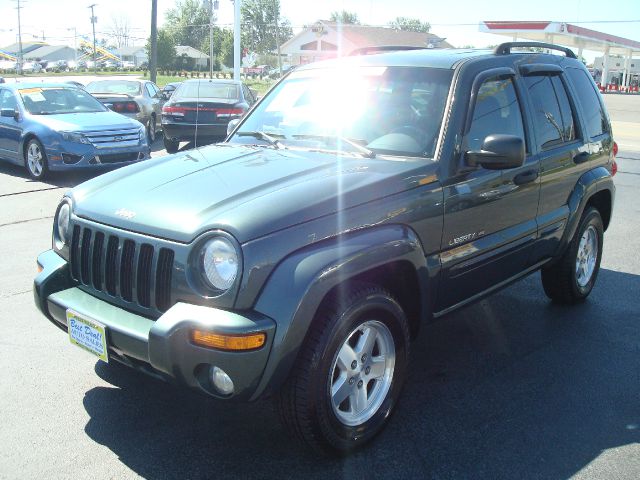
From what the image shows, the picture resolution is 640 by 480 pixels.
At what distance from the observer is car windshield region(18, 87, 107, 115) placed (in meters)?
11.4

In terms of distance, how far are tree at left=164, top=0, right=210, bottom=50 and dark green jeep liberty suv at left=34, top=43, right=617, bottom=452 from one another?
109182 mm

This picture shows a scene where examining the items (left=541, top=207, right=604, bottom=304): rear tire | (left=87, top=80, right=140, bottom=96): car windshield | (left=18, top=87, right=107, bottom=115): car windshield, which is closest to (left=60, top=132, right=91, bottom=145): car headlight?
(left=18, top=87, right=107, bottom=115): car windshield

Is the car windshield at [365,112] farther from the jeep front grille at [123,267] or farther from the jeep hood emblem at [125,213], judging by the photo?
the jeep front grille at [123,267]

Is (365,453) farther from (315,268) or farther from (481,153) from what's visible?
(481,153)

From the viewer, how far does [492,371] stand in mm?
4238

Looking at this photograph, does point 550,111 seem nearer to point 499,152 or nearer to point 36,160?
point 499,152

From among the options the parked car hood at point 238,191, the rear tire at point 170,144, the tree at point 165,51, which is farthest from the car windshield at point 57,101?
the tree at point 165,51

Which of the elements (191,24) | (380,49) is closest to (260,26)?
(191,24)

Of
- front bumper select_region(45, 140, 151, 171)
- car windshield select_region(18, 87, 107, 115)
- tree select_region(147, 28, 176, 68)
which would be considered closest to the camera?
front bumper select_region(45, 140, 151, 171)

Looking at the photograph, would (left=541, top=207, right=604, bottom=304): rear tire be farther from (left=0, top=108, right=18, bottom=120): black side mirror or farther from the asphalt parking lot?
(left=0, top=108, right=18, bottom=120): black side mirror

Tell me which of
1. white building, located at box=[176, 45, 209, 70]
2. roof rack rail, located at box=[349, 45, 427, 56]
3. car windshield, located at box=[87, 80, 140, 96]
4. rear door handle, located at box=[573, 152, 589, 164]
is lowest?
rear door handle, located at box=[573, 152, 589, 164]

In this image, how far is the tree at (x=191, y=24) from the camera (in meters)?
108

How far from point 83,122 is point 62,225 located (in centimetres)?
788

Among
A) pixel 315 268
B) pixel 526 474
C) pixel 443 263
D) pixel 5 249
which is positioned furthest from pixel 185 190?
pixel 5 249
